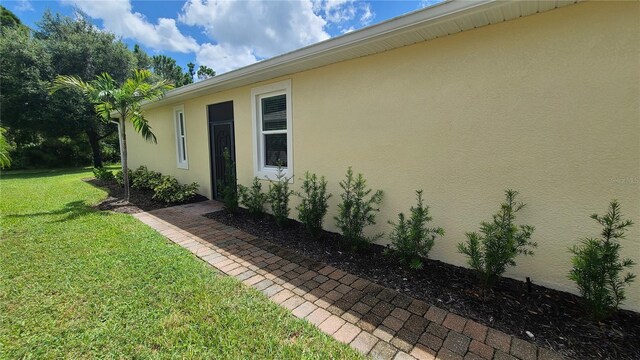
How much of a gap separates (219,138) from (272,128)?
2066 mm

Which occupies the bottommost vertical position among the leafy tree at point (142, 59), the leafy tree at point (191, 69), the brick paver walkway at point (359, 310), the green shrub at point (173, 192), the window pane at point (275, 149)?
the brick paver walkway at point (359, 310)

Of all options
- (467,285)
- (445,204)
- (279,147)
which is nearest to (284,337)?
(467,285)

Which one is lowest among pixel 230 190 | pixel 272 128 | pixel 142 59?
pixel 230 190

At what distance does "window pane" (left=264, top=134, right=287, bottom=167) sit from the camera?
510 cm

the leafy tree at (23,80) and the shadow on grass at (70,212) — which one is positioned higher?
the leafy tree at (23,80)

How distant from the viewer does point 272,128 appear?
519cm

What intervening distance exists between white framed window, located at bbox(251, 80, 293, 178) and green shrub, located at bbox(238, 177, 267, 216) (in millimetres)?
304

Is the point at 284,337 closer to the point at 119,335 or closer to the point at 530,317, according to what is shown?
the point at 119,335

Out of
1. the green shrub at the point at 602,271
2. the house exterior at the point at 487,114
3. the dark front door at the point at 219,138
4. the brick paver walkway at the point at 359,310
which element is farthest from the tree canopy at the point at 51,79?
the green shrub at the point at 602,271

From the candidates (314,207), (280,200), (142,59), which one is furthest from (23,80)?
(314,207)

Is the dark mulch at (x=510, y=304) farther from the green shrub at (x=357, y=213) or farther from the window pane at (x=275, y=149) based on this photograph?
the window pane at (x=275, y=149)

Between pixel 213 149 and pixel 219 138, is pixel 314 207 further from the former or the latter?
pixel 213 149

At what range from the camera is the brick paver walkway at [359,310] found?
1947 mm

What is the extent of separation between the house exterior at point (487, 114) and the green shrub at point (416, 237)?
0.64 feet
